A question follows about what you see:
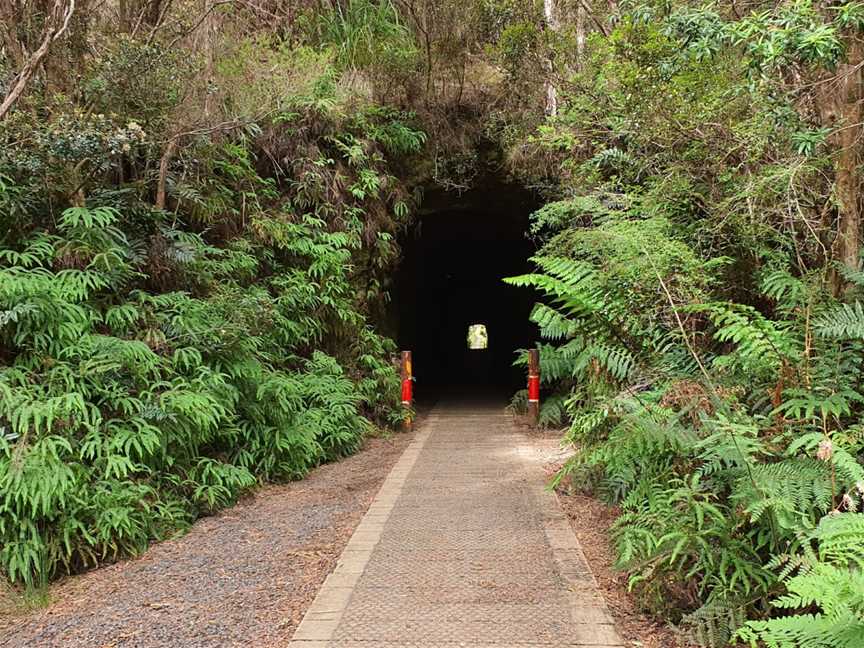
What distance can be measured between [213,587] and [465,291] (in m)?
28.7

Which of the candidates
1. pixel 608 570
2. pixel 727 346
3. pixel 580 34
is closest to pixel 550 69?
pixel 580 34

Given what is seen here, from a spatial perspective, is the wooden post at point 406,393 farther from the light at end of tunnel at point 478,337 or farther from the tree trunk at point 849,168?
the light at end of tunnel at point 478,337

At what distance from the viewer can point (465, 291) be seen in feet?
107

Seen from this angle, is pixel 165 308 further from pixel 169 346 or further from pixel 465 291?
pixel 465 291

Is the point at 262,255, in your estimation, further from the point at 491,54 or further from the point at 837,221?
the point at 837,221

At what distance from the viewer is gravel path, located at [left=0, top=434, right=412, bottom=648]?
361 cm

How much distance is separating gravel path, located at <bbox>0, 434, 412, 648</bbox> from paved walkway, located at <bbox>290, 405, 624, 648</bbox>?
23 centimetres

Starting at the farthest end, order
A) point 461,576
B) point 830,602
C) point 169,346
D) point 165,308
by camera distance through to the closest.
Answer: point 165,308 → point 169,346 → point 461,576 → point 830,602

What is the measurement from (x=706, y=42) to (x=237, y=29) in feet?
25.1

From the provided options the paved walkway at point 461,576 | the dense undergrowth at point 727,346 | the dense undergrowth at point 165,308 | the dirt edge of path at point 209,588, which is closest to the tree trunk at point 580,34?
the dense undergrowth at point 727,346

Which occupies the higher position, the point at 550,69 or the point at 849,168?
the point at 550,69

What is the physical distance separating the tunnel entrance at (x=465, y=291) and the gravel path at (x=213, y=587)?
8847 millimetres

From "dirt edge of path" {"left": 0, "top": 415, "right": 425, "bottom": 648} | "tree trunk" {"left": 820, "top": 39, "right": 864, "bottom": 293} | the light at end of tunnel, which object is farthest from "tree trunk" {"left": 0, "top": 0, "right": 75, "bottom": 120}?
the light at end of tunnel

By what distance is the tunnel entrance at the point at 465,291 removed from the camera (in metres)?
14.8
